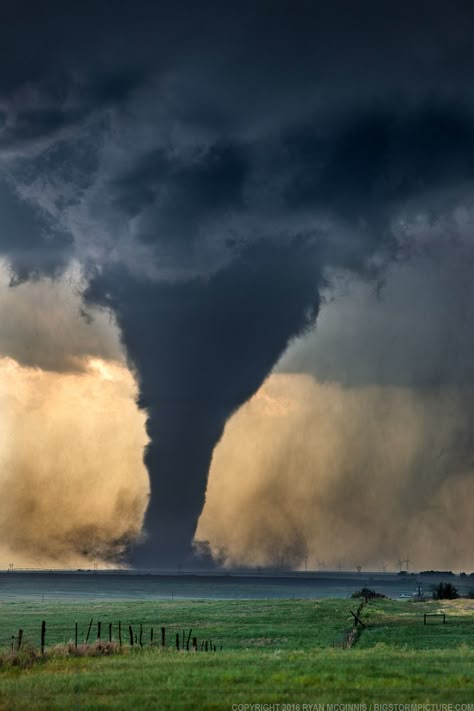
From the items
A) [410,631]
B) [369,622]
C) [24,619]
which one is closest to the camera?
[410,631]

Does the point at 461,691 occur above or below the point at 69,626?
above

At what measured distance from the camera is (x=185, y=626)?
97.2 m

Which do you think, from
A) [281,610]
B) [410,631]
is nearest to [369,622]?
[410,631]

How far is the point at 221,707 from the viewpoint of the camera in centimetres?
2198

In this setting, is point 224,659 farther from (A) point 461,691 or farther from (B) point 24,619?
(B) point 24,619

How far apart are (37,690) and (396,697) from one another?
12202 mm

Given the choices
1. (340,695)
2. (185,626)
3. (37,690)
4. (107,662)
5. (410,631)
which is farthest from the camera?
(185,626)

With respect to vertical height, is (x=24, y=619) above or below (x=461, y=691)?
below

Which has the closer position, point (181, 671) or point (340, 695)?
point (340, 695)

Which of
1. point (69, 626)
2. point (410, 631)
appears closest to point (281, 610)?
point (69, 626)

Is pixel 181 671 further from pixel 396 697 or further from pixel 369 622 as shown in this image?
pixel 369 622

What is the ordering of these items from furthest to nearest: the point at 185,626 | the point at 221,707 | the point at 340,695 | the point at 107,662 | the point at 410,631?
the point at 185,626 < the point at 410,631 < the point at 107,662 < the point at 340,695 < the point at 221,707

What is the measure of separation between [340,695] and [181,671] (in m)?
9.43

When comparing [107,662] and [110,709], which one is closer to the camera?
[110,709]
